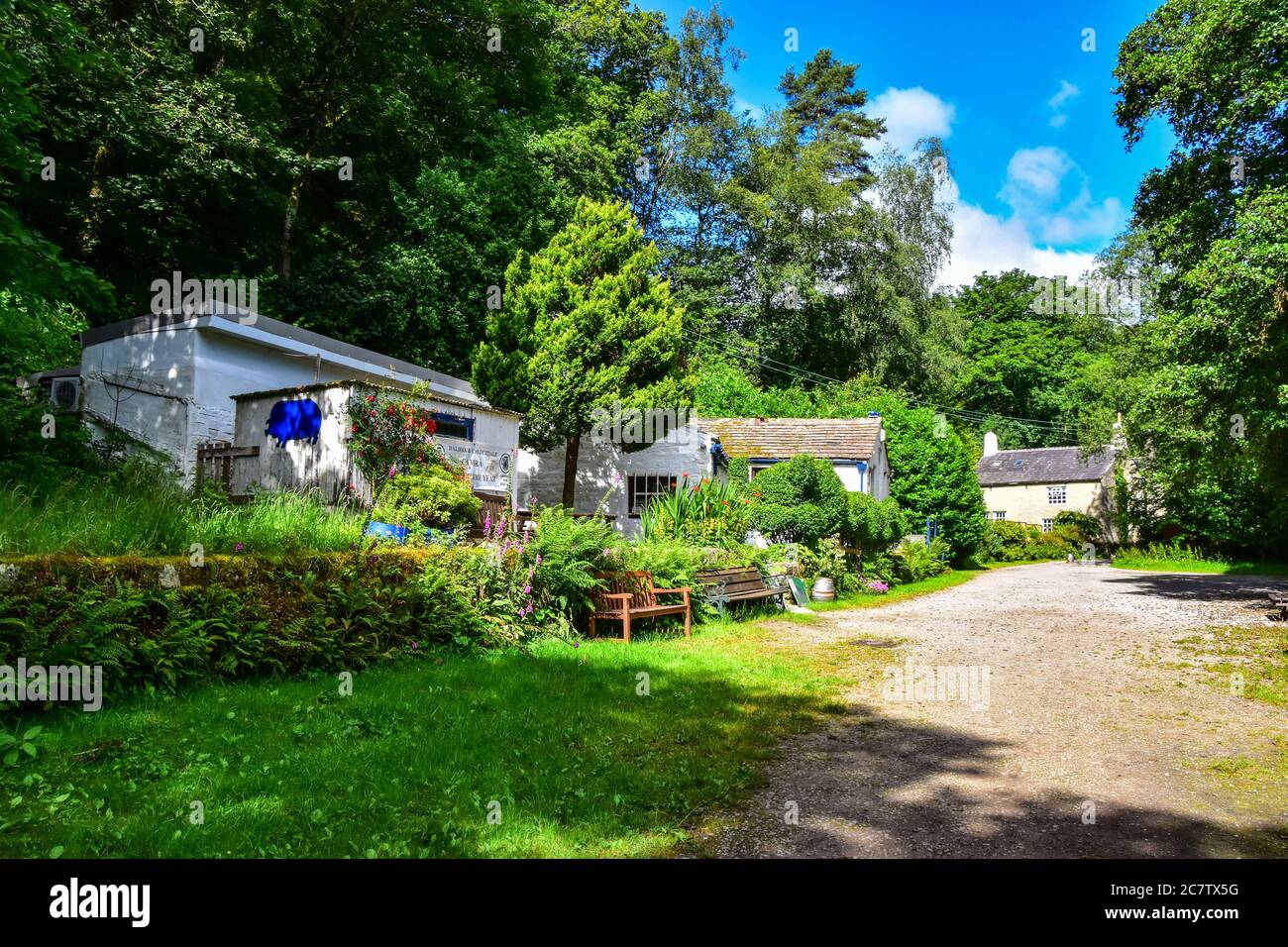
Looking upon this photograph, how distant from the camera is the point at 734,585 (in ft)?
44.0

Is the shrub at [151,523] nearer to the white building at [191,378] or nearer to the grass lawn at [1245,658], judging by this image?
the white building at [191,378]

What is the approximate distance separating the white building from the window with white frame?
300 inches

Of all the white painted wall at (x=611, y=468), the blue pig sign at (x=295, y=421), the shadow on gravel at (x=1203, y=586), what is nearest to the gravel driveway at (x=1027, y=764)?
the blue pig sign at (x=295, y=421)

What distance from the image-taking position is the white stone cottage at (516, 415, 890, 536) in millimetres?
22406

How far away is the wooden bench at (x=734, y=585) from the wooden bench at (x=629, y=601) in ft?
3.66

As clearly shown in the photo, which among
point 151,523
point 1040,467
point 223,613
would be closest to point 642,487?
point 151,523

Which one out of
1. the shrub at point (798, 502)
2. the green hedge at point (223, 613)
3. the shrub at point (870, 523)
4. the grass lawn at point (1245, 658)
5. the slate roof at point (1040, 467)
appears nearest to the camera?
the green hedge at point (223, 613)

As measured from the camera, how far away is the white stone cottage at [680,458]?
22.4 meters

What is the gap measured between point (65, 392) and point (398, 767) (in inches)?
662

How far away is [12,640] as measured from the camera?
536cm

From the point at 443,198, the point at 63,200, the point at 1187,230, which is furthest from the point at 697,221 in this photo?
the point at 63,200

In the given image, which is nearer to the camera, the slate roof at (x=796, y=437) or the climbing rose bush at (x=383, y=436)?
the climbing rose bush at (x=383, y=436)

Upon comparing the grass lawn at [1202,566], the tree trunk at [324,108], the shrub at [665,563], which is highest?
the tree trunk at [324,108]

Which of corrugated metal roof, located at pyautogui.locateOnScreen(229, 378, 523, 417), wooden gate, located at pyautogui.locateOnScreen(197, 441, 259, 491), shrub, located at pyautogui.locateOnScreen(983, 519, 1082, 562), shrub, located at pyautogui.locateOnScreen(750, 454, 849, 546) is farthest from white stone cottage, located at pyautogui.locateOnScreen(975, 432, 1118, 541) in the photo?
wooden gate, located at pyautogui.locateOnScreen(197, 441, 259, 491)
